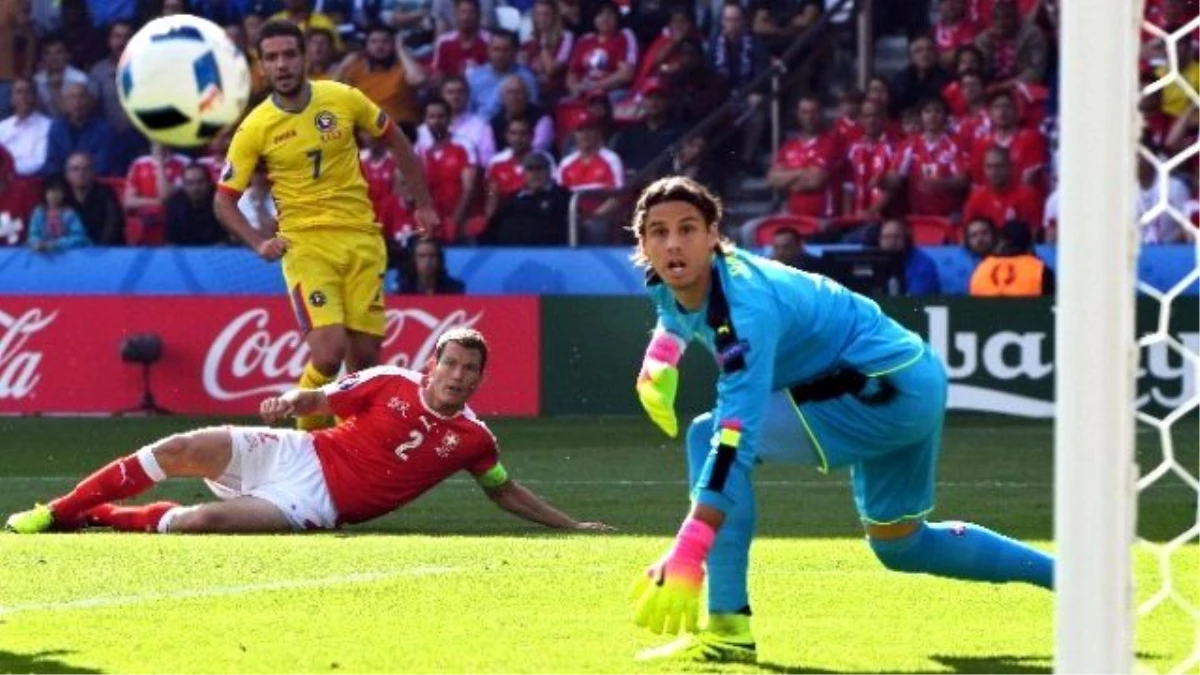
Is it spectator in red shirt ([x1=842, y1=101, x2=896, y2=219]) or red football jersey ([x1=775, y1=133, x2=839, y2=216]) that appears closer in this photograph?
spectator in red shirt ([x1=842, y1=101, x2=896, y2=219])

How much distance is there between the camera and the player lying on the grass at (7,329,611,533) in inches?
416

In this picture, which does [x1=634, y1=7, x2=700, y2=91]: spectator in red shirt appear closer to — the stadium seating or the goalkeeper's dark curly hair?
the stadium seating

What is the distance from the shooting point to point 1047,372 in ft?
57.4

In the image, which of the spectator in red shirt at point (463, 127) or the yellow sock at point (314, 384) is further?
the spectator in red shirt at point (463, 127)

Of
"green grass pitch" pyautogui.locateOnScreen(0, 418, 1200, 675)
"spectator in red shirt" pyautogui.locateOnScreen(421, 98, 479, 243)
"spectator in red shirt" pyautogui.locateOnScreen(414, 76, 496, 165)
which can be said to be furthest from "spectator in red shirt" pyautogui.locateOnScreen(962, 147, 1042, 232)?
"green grass pitch" pyautogui.locateOnScreen(0, 418, 1200, 675)

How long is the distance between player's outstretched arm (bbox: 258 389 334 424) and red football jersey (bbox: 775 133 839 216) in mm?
9219

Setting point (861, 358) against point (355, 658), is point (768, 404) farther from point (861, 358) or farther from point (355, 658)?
point (355, 658)

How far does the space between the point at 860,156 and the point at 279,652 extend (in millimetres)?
12971

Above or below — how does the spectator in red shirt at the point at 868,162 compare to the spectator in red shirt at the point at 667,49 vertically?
below

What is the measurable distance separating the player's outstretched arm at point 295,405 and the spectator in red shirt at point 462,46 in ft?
34.9

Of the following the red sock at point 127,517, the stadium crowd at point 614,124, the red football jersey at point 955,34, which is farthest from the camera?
A: the red football jersey at point 955,34

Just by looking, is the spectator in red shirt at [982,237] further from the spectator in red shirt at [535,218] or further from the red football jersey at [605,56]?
the red football jersey at [605,56]

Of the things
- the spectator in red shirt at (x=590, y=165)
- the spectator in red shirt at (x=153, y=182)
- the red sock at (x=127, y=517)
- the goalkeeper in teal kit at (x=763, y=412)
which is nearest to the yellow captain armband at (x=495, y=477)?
the red sock at (x=127, y=517)

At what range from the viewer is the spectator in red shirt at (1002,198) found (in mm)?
18469
